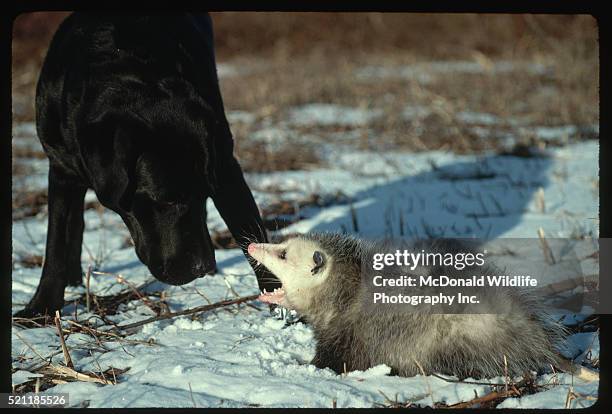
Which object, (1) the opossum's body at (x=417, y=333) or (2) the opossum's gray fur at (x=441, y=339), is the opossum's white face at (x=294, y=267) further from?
(2) the opossum's gray fur at (x=441, y=339)

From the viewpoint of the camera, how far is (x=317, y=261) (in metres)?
2.85

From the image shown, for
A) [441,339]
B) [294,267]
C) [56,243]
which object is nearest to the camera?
[441,339]

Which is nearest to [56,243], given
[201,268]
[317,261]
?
[201,268]

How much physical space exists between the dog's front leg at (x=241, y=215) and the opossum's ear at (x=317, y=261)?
0.36 meters

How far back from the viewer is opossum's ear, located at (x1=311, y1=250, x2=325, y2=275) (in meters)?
2.85

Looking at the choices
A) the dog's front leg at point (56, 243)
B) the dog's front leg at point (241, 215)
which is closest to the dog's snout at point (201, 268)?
the dog's front leg at point (241, 215)

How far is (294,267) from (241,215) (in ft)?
1.42

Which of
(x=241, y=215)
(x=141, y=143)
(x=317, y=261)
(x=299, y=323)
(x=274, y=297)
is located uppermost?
(x=141, y=143)

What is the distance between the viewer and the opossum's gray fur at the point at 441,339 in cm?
248

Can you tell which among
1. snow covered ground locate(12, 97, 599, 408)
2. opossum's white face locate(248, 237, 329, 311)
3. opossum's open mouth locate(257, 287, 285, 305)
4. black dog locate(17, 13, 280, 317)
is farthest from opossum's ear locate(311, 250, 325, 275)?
black dog locate(17, 13, 280, 317)

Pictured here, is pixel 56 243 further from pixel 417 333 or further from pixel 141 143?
pixel 417 333

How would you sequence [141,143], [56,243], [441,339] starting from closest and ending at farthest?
[441,339] < [141,143] < [56,243]

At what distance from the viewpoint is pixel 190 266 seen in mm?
2871

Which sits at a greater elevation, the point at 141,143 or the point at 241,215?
the point at 141,143
